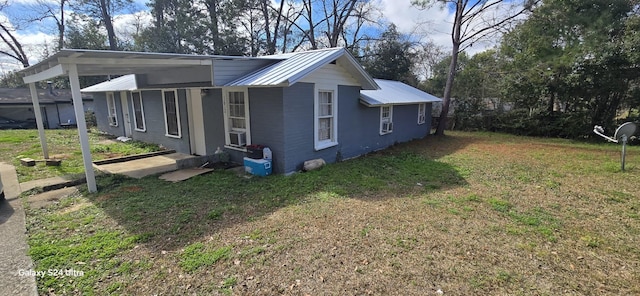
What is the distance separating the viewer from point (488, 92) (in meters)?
18.9

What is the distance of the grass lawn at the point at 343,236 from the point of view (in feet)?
10.00

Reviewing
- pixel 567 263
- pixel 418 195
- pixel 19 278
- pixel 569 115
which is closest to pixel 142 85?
pixel 19 278

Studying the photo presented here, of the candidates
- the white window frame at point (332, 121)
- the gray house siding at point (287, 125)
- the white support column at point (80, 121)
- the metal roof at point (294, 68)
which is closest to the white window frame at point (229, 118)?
the gray house siding at point (287, 125)

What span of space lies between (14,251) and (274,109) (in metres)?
4.68

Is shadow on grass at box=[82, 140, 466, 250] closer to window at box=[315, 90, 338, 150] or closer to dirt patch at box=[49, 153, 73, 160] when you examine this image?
window at box=[315, 90, 338, 150]

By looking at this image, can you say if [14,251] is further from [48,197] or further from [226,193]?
[226,193]

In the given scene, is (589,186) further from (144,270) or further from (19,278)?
(19,278)

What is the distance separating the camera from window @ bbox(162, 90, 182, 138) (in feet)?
30.4

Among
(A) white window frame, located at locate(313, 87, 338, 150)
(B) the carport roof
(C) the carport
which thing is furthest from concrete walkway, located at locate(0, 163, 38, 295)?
(A) white window frame, located at locate(313, 87, 338, 150)

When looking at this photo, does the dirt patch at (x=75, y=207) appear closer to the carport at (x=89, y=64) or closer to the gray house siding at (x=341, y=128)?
the carport at (x=89, y=64)

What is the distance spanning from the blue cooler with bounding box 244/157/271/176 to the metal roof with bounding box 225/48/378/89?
5.81 ft

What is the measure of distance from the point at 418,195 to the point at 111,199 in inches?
225

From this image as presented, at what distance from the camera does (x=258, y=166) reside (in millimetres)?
6840

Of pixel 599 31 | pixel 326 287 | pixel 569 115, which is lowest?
pixel 326 287
